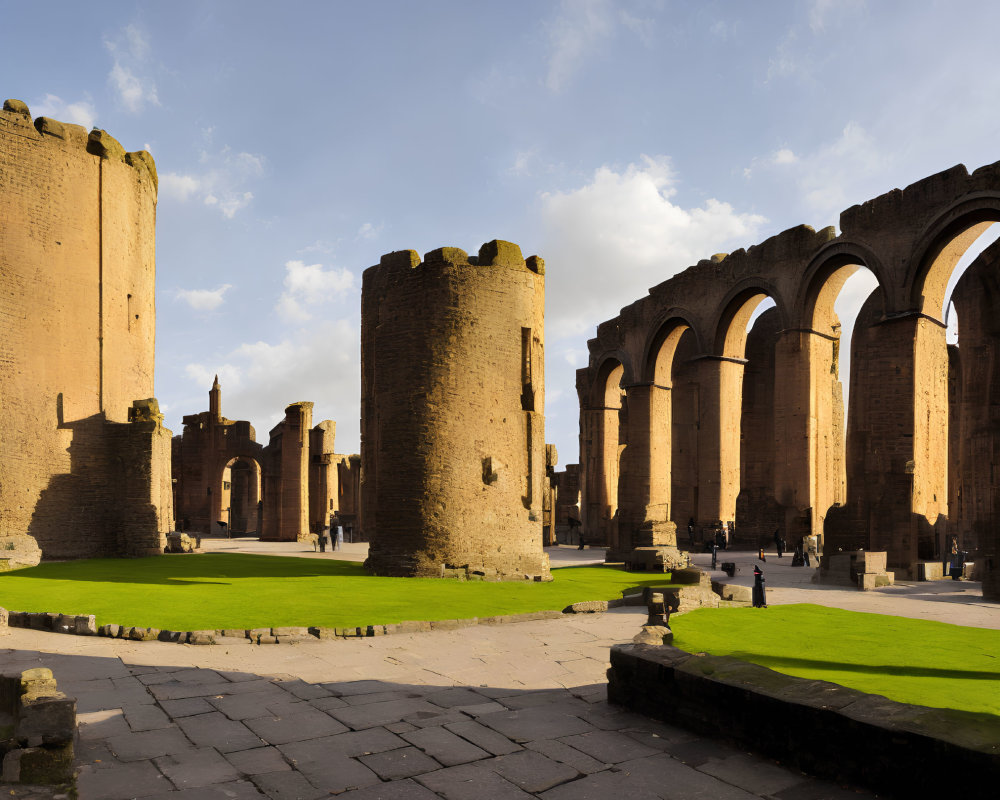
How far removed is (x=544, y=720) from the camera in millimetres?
5277

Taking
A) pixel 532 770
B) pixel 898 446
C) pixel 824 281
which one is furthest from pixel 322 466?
pixel 532 770

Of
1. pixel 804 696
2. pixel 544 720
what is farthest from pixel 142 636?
pixel 804 696

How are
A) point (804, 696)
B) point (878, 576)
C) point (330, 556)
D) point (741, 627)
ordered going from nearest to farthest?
1. point (804, 696)
2. point (741, 627)
3. point (878, 576)
4. point (330, 556)

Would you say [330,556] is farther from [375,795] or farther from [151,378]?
[375,795]

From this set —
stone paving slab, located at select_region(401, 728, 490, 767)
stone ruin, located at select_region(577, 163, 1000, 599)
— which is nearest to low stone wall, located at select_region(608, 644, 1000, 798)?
stone paving slab, located at select_region(401, 728, 490, 767)

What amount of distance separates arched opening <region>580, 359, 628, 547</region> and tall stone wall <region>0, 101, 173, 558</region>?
1504cm

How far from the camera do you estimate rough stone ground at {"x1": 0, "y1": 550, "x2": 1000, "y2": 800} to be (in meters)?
4.11

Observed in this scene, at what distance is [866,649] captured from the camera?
675 centimetres

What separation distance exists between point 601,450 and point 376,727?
24.4 metres

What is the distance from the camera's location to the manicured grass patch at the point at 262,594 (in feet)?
30.7

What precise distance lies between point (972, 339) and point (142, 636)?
2376 cm

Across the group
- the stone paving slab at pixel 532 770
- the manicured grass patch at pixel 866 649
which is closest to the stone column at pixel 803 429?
the manicured grass patch at pixel 866 649

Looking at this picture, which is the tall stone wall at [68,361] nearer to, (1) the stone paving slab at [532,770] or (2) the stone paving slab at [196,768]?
(2) the stone paving slab at [196,768]

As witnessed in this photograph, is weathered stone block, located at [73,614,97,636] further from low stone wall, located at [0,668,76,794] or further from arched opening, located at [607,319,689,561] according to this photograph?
arched opening, located at [607,319,689,561]
